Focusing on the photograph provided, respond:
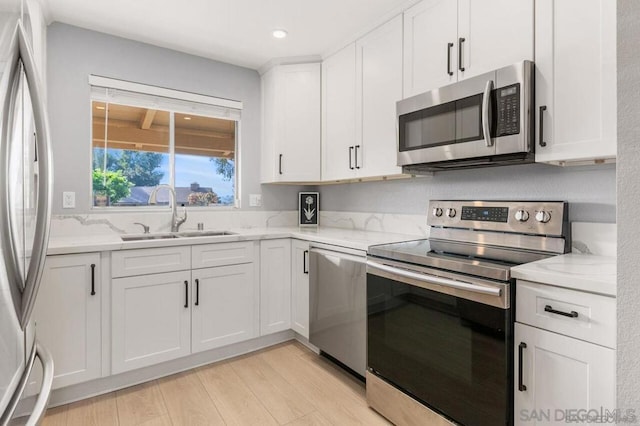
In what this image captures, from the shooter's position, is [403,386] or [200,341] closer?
[403,386]

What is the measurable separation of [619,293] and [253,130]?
2.95 metres

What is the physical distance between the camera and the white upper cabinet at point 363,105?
2.26 meters

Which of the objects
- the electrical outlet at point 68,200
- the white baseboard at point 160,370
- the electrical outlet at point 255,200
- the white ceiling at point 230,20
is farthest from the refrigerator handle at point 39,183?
the electrical outlet at point 255,200

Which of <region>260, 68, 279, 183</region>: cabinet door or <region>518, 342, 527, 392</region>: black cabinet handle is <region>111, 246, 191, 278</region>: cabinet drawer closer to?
<region>260, 68, 279, 183</region>: cabinet door

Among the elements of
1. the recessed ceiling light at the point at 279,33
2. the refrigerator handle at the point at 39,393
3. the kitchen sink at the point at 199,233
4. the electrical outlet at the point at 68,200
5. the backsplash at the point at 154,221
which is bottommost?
the refrigerator handle at the point at 39,393

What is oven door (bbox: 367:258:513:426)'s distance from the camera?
4.32 feet

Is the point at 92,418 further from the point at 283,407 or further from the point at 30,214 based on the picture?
the point at 30,214

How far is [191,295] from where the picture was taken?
Result: 7.59 feet

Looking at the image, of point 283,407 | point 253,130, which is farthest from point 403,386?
point 253,130

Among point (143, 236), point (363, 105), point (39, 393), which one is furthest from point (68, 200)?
point (363, 105)

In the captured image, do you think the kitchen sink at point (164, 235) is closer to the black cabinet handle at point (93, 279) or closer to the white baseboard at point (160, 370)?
the black cabinet handle at point (93, 279)

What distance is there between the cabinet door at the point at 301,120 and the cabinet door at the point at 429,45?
0.96 metres

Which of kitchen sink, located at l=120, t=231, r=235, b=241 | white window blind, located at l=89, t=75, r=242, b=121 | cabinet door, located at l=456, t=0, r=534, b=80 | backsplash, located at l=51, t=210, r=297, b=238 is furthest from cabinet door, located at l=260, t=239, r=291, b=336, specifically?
cabinet door, located at l=456, t=0, r=534, b=80

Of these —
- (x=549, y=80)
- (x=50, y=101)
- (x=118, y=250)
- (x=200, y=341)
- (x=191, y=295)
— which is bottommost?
(x=200, y=341)
